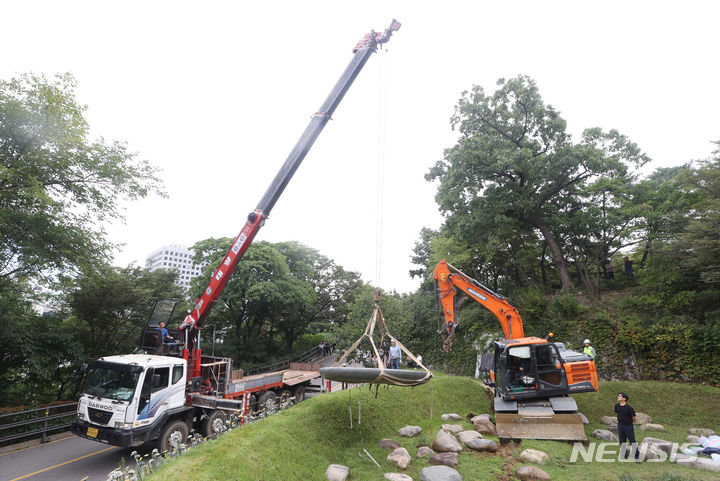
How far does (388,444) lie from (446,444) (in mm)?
1354

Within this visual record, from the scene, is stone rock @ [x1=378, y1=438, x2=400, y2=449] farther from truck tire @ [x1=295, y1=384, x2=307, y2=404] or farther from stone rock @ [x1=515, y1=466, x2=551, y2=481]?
truck tire @ [x1=295, y1=384, x2=307, y2=404]

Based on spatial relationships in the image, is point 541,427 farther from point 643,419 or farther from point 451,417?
point 643,419

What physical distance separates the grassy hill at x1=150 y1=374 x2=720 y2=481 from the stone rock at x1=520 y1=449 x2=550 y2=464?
20cm

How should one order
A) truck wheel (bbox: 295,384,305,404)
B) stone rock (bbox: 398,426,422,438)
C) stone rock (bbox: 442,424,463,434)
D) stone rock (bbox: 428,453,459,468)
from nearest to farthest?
1. stone rock (bbox: 428,453,459,468)
2. stone rock (bbox: 398,426,422,438)
3. stone rock (bbox: 442,424,463,434)
4. truck wheel (bbox: 295,384,305,404)

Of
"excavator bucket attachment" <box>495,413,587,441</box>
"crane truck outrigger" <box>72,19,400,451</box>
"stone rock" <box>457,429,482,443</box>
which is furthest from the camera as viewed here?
"excavator bucket attachment" <box>495,413,587,441</box>

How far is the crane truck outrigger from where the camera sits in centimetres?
750

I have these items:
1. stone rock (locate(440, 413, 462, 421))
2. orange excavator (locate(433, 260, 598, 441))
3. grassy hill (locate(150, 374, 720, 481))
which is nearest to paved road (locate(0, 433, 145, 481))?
grassy hill (locate(150, 374, 720, 481))

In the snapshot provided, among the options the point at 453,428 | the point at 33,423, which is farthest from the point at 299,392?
the point at 33,423

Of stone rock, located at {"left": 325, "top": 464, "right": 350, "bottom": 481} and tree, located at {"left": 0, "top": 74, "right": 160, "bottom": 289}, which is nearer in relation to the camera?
stone rock, located at {"left": 325, "top": 464, "right": 350, "bottom": 481}

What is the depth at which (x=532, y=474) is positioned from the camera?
6.33 meters

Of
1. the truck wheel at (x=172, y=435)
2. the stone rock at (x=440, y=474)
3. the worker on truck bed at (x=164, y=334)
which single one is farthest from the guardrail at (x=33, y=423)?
the stone rock at (x=440, y=474)

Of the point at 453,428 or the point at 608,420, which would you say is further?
the point at 608,420

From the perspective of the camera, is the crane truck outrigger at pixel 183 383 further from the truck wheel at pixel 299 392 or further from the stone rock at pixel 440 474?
the stone rock at pixel 440 474

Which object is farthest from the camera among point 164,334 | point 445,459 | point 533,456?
point 164,334
